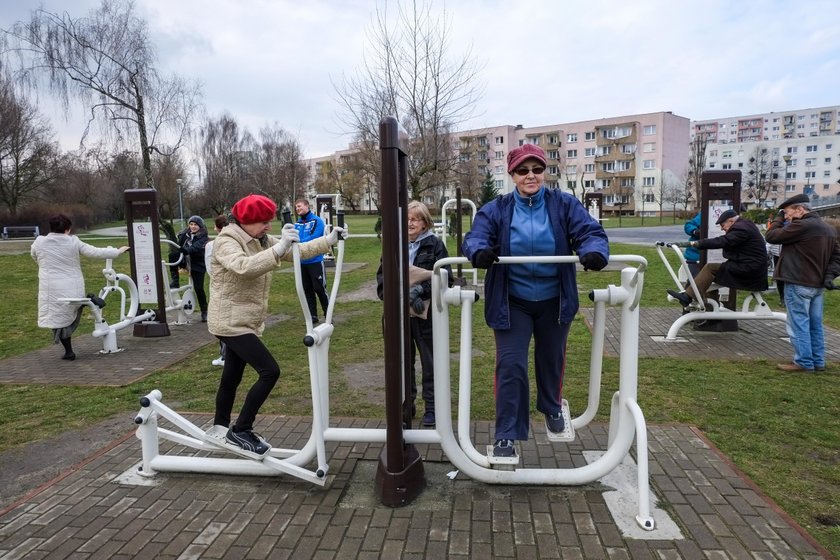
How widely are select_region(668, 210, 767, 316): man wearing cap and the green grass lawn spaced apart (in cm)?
116

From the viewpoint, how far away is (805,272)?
5363 mm

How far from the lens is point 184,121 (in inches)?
884

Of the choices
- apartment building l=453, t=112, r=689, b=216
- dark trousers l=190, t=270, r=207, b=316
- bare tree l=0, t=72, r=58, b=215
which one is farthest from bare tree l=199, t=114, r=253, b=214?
dark trousers l=190, t=270, r=207, b=316

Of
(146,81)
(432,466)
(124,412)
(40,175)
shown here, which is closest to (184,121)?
(146,81)

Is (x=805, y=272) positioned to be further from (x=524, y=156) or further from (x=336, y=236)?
(x=336, y=236)

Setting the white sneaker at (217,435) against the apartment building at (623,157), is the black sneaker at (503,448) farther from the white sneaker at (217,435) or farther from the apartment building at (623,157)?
the apartment building at (623,157)

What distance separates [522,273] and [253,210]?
155 centimetres

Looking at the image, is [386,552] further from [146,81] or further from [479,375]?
[146,81]

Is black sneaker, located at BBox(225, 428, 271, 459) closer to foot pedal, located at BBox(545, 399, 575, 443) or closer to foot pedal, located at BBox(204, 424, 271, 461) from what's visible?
foot pedal, located at BBox(204, 424, 271, 461)

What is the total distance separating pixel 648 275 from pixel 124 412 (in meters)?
10.8

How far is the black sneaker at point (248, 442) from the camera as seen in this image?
3.30m

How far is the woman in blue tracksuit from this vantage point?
9.98 ft

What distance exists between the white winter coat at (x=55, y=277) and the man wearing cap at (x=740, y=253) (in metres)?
6.89

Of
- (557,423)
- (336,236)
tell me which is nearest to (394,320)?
(336,236)
